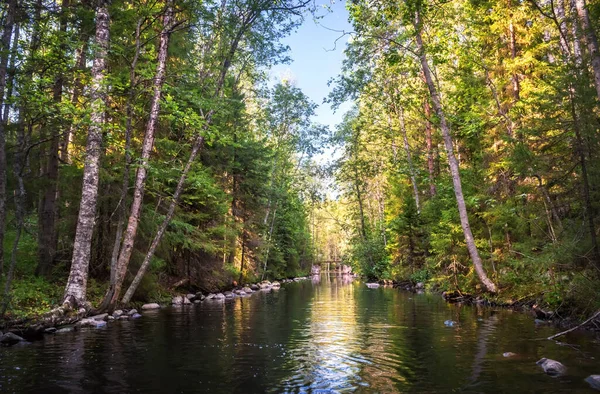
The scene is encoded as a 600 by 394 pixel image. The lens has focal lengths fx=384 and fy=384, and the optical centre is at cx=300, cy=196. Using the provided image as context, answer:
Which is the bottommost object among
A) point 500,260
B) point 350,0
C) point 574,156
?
point 500,260

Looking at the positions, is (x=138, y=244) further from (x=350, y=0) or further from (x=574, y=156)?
(x=574, y=156)

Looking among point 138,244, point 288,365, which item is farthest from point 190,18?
point 288,365

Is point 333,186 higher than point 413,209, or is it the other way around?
point 333,186

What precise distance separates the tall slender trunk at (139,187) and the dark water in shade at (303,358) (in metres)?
1.44

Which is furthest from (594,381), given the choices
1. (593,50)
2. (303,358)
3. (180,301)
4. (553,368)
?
(180,301)

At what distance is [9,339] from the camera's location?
330 inches

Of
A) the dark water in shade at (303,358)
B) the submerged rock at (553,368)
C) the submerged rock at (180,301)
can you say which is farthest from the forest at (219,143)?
the submerged rock at (553,368)

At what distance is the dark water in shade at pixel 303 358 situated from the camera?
5.50 metres

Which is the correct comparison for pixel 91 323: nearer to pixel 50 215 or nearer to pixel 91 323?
pixel 91 323

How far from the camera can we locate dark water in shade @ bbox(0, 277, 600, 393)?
550 centimetres

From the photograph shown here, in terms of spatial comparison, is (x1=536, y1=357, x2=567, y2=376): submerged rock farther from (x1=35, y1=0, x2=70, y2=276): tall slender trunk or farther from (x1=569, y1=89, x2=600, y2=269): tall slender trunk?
(x1=35, y1=0, x2=70, y2=276): tall slender trunk

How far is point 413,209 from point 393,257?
6.00 m

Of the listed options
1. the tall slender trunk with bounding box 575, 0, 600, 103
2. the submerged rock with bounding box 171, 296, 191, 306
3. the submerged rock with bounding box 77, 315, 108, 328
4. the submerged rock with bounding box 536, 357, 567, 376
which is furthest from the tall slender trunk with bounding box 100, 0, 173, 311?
the tall slender trunk with bounding box 575, 0, 600, 103

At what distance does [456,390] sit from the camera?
5.21 metres
